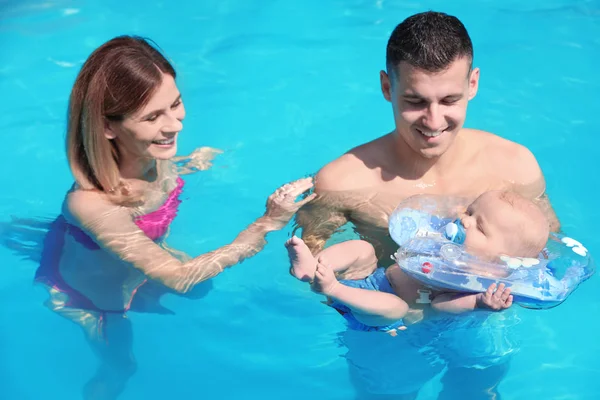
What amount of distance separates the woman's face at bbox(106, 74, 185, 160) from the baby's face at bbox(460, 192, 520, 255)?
1.82 metres

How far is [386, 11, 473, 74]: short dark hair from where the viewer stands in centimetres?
380

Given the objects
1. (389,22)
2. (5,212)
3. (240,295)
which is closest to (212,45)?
(389,22)

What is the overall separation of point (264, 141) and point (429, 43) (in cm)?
322

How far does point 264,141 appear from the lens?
684 cm

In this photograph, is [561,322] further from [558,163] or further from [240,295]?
[240,295]

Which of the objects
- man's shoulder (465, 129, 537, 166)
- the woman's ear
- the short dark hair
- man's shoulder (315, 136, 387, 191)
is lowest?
man's shoulder (315, 136, 387, 191)

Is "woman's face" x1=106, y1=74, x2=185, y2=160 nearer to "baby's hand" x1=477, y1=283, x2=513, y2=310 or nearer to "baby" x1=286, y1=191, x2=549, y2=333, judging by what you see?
"baby" x1=286, y1=191, x2=549, y2=333

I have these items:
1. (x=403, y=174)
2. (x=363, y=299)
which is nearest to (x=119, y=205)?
(x=363, y=299)

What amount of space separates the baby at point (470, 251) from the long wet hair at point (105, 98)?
1.35 metres

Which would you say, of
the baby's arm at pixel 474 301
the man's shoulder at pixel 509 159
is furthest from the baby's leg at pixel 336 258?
the man's shoulder at pixel 509 159

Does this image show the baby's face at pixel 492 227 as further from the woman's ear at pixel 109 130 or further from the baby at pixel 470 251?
the woman's ear at pixel 109 130

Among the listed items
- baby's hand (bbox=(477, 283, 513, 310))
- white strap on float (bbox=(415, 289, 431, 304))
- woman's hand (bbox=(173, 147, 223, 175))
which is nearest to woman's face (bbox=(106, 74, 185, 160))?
woman's hand (bbox=(173, 147, 223, 175))

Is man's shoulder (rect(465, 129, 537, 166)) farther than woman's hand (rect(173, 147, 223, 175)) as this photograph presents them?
No

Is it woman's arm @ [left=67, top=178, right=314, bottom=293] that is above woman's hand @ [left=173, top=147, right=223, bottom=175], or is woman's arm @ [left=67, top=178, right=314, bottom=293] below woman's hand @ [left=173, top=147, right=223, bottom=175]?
above
